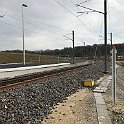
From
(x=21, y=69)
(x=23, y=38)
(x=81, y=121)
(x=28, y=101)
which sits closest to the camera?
(x=81, y=121)

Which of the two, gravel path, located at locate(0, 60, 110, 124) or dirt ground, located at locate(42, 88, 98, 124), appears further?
dirt ground, located at locate(42, 88, 98, 124)

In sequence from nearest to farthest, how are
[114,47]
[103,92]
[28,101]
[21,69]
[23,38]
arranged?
[28,101] → [114,47] → [103,92] → [21,69] → [23,38]

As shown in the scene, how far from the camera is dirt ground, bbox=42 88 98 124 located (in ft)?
28.6

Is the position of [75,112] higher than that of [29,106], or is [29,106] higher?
[29,106]

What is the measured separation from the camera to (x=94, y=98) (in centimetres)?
1258

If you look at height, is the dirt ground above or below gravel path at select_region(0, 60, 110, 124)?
below

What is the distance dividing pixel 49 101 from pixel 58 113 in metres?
1.55

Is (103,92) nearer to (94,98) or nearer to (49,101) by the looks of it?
(94,98)

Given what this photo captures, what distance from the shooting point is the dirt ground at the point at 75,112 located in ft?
28.6

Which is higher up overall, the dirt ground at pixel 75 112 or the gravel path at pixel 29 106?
the gravel path at pixel 29 106

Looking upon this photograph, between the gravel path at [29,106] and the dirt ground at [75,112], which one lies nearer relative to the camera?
the gravel path at [29,106]

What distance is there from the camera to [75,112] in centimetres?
981

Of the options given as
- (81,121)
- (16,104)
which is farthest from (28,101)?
(81,121)

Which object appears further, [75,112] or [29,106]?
[75,112]
